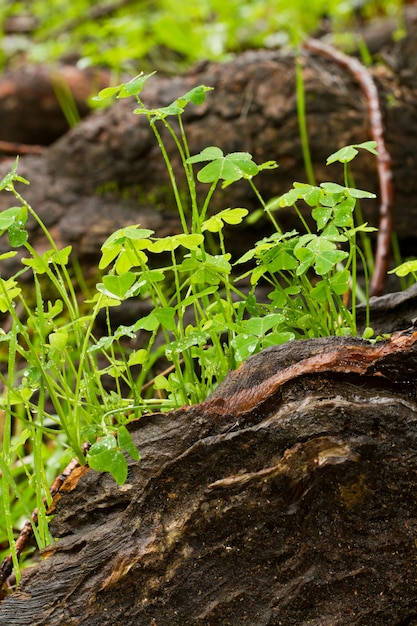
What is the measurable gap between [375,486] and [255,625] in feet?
1.14

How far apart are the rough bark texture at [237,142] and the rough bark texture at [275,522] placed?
1.99 meters

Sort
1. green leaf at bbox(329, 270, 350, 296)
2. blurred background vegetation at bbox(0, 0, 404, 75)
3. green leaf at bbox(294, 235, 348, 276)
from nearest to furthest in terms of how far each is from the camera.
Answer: green leaf at bbox(294, 235, 348, 276) < green leaf at bbox(329, 270, 350, 296) < blurred background vegetation at bbox(0, 0, 404, 75)

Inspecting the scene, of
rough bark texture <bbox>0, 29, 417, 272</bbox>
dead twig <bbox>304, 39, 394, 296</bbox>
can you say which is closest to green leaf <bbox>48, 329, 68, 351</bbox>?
dead twig <bbox>304, 39, 394, 296</bbox>

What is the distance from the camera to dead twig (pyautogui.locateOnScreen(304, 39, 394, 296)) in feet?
8.95

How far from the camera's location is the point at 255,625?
47.6 inches

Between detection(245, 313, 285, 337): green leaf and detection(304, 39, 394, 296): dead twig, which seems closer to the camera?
detection(245, 313, 285, 337): green leaf

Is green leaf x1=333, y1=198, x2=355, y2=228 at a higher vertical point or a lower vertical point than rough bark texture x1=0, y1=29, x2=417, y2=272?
higher

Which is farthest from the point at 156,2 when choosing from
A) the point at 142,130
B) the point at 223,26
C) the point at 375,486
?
the point at 375,486

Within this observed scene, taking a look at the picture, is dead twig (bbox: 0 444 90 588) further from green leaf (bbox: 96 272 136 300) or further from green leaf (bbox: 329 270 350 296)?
green leaf (bbox: 329 270 350 296)

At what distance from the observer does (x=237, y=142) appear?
321 cm

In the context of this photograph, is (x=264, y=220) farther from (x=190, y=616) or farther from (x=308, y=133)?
(x=190, y=616)

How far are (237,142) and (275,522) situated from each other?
7.67ft

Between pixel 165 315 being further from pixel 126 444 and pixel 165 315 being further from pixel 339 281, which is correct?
pixel 339 281

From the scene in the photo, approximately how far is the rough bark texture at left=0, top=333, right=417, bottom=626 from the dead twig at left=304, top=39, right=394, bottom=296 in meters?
1.44
